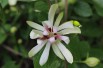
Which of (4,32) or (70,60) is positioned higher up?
(70,60)

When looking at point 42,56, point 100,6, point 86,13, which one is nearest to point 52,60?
point 42,56

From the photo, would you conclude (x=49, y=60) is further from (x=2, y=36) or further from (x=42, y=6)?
(x=2, y=36)

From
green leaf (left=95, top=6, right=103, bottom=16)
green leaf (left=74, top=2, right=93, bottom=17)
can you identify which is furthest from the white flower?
green leaf (left=95, top=6, right=103, bottom=16)

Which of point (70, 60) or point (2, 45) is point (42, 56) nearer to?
point (70, 60)

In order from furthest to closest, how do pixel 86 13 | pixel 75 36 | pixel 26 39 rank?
1. pixel 26 39
2. pixel 86 13
3. pixel 75 36

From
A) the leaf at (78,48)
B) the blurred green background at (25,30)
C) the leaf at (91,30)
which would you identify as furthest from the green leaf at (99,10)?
the leaf at (78,48)

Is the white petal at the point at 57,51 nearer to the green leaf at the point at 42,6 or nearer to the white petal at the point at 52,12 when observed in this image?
the white petal at the point at 52,12

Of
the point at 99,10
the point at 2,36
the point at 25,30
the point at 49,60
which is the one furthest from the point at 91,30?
the point at 49,60
